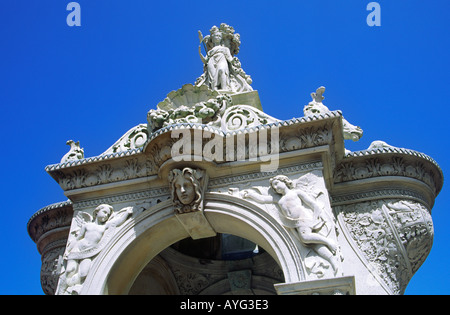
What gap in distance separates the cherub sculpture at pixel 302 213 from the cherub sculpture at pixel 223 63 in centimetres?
320

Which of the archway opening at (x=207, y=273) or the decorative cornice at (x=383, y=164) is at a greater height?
the decorative cornice at (x=383, y=164)

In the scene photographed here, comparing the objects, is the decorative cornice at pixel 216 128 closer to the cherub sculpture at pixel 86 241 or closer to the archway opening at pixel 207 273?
the cherub sculpture at pixel 86 241

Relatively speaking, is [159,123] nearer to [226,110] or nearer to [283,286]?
[226,110]

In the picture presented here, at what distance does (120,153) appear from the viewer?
21.0 feet

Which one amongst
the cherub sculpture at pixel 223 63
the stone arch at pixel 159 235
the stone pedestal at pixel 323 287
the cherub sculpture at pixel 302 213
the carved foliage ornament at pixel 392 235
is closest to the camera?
the stone pedestal at pixel 323 287

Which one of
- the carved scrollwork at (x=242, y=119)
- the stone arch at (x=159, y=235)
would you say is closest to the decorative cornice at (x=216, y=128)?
the carved scrollwork at (x=242, y=119)

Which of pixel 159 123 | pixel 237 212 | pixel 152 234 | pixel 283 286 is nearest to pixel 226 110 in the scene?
pixel 159 123

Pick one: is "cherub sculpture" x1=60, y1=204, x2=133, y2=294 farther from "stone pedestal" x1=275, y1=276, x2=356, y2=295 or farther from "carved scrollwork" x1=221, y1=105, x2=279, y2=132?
"stone pedestal" x1=275, y1=276, x2=356, y2=295

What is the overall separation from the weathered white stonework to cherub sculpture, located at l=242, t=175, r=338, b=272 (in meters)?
0.01

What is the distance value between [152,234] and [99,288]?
943mm

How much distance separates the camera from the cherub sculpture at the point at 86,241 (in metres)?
5.82

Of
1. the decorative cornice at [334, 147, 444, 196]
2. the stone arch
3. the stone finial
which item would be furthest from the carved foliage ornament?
the stone finial

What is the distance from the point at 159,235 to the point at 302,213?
6.54 ft

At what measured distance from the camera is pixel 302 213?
5.43m
